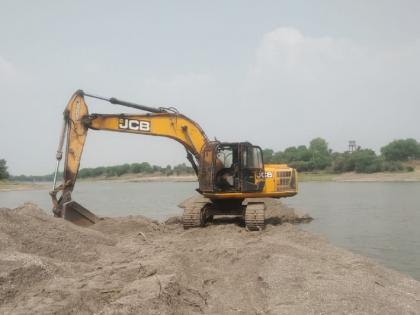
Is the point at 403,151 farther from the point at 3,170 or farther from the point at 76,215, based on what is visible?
the point at 76,215

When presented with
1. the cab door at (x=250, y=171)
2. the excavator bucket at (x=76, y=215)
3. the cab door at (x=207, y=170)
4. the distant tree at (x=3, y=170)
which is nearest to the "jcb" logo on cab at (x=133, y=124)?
the cab door at (x=207, y=170)

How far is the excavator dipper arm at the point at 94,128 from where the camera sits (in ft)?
39.9

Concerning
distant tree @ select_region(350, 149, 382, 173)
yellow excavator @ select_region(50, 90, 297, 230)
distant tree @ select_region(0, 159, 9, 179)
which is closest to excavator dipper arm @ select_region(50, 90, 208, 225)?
yellow excavator @ select_region(50, 90, 297, 230)

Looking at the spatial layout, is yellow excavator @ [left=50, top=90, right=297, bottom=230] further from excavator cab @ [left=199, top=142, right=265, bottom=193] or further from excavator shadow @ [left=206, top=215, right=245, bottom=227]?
excavator shadow @ [left=206, top=215, right=245, bottom=227]

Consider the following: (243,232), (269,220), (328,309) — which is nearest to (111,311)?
(328,309)

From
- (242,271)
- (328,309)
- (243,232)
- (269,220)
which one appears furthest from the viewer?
(269,220)

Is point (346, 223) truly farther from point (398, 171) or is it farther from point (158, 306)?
point (398, 171)

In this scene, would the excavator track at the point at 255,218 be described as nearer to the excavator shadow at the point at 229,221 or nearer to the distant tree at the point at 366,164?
the excavator shadow at the point at 229,221

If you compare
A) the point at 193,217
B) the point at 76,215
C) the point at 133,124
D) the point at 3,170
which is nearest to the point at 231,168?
the point at 193,217

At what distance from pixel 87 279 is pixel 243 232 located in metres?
5.97

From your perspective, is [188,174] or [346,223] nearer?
[346,223]

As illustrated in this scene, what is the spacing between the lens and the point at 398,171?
66250 millimetres

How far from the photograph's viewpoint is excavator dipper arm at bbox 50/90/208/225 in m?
12.2

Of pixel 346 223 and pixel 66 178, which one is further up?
pixel 66 178
